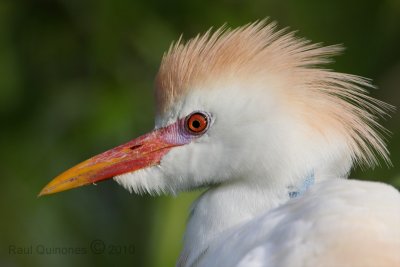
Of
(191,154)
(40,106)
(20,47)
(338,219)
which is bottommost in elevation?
(338,219)

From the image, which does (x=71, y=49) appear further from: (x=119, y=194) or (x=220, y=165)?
(x=220, y=165)

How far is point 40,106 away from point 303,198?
2.88 m

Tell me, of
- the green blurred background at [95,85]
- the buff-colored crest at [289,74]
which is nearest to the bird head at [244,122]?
the buff-colored crest at [289,74]

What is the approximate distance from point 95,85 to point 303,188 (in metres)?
2.36

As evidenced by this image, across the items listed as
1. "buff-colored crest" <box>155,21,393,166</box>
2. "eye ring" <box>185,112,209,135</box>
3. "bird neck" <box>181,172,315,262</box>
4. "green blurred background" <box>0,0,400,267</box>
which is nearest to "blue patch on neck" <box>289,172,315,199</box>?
"bird neck" <box>181,172,315,262</box>

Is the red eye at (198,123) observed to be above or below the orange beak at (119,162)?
above

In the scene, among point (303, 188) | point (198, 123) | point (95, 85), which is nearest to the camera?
point (303, 188)

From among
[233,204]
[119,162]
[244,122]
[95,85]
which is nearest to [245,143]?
[244,122]

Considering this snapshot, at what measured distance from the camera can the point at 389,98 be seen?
14.0 feet

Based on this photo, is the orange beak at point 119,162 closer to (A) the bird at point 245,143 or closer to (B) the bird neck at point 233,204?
(A) the bird at point 245,143

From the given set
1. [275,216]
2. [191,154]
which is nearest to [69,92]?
[191,154]

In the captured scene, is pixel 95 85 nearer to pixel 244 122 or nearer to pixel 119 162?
pixel 119 162

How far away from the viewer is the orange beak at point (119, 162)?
8.50 feet

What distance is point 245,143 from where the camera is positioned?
250 centimetres
